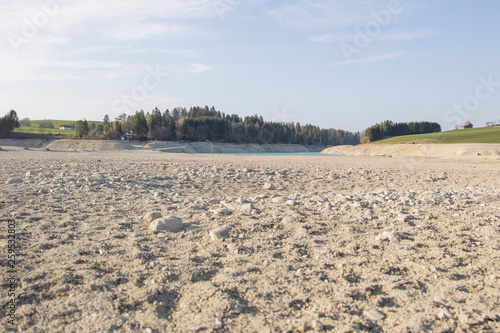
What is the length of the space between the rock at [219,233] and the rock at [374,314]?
2.13 meters

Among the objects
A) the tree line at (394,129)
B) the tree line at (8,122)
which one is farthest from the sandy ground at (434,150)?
the tree line at (8,122)

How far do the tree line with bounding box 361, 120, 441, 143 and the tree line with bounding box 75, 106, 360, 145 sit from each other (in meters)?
34.0

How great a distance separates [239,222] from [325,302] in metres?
2.46

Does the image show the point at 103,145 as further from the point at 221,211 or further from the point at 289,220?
the point at 289,220

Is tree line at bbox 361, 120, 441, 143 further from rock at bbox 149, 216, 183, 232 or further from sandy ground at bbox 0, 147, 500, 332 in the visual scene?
rock at bbox 149, 216, 183, 232

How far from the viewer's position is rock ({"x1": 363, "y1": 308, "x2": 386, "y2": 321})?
94.6 inches

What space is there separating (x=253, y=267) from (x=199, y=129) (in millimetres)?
100644

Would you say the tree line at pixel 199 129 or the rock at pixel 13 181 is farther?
the tree line at pixel 199 129

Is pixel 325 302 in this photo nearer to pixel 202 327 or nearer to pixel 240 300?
pixel 240 300

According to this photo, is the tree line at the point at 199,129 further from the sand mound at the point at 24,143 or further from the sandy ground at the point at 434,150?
the sandy ground at the point at 434,150

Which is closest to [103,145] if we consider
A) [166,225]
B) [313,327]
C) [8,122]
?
[8,122]

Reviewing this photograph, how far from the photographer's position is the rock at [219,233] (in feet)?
13.6

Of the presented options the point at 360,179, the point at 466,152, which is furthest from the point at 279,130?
the point at 360,179

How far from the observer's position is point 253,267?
10.7 ft
